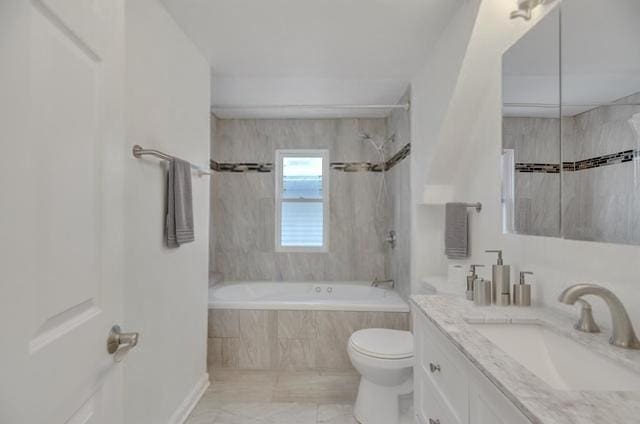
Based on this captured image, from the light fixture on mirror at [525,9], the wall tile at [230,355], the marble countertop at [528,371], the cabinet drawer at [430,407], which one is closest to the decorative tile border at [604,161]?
the marble countertop at [528,371]

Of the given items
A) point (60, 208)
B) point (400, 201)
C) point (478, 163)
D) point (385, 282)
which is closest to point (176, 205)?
point (60, 208)

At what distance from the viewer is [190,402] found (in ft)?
7.32

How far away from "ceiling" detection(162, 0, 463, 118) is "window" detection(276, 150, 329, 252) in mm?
925

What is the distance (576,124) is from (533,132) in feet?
0.77

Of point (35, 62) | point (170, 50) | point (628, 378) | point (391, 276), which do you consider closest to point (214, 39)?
point (170, 50)

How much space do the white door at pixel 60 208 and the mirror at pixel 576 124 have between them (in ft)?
4.85

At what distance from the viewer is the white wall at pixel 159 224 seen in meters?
1.55

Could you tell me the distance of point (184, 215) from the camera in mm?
1903

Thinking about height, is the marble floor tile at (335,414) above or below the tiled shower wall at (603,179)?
below

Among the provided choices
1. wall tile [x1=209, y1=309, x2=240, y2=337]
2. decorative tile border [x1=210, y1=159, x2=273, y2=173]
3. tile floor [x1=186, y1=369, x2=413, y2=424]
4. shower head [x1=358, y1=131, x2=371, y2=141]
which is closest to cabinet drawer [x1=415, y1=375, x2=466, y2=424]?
tile floor [x1=186, y1=369, x2=413, y2=424]

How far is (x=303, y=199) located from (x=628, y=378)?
334cm

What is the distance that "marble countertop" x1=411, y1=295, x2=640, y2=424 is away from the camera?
613mm

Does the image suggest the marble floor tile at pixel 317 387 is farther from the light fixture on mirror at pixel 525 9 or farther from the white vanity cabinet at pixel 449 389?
the light fixture on mirror at pixel 525 9

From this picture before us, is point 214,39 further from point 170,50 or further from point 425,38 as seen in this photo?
point 425,38
